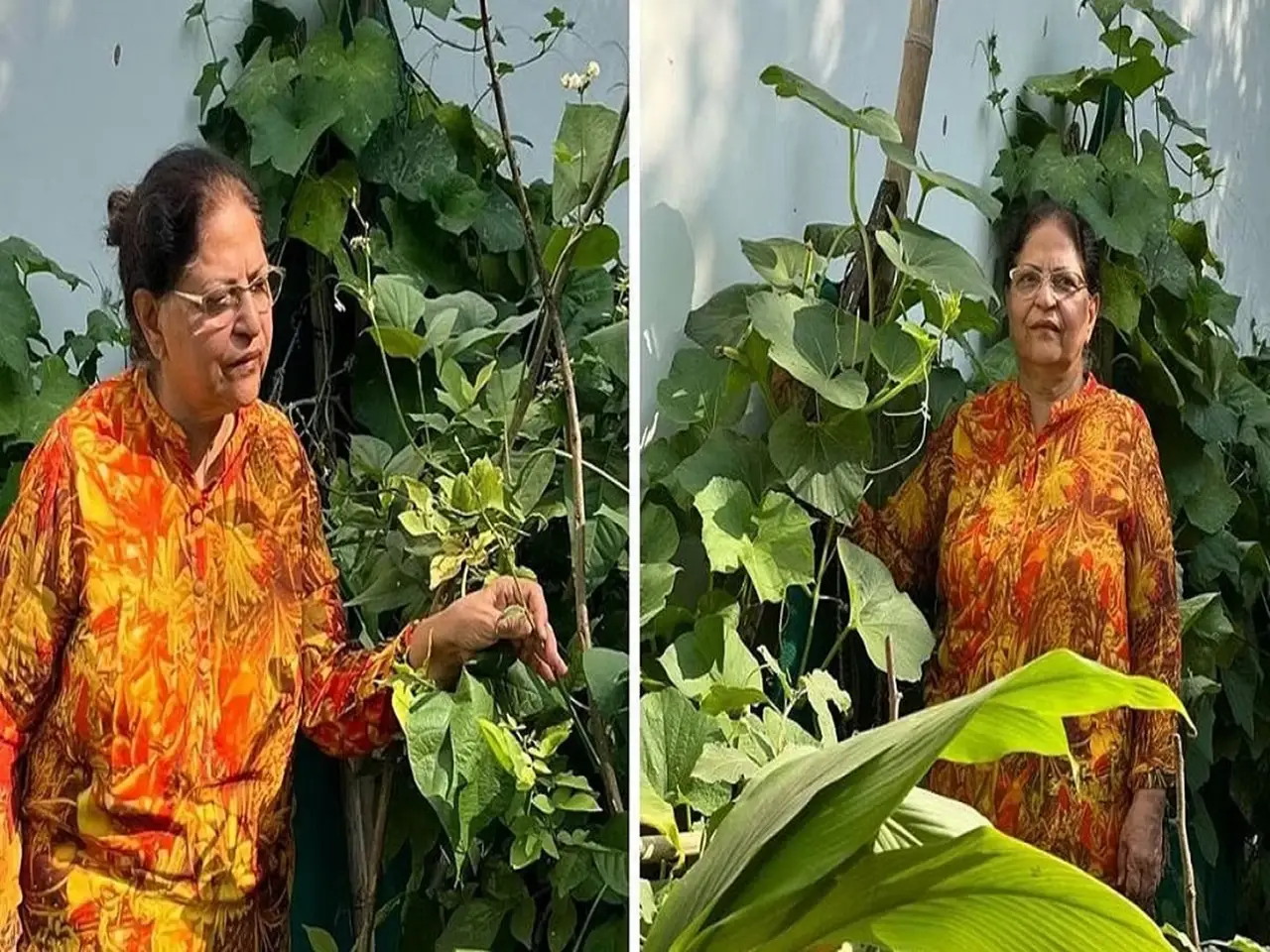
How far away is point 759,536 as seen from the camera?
109cm

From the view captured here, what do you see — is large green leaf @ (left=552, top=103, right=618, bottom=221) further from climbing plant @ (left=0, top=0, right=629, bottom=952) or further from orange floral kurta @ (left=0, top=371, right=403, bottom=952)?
orange floral kurta @ (left=0, top=371, right=403, bottom=952)

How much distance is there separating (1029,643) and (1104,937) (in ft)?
1.11

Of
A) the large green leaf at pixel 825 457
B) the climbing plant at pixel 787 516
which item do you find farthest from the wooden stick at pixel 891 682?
the large green leaf at pixel 825 457

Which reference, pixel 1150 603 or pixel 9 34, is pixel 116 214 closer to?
pixel 9 34

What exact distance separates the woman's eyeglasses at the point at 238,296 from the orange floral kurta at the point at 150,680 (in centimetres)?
5

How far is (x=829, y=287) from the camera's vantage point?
3.74ft

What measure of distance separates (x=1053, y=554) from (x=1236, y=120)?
1.51ft

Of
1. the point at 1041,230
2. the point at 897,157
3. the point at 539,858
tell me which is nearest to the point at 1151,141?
the point at 1041,230

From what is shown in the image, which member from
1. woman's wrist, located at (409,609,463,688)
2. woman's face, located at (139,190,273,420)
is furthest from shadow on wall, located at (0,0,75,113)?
woman's wrist, located at (409,609,463,688)

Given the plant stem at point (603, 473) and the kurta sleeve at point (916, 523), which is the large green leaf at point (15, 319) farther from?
the kurta sleeve at point (916, 523)

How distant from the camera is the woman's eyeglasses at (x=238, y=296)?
2.65ft

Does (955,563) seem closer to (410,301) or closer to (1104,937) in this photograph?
(1104,937)

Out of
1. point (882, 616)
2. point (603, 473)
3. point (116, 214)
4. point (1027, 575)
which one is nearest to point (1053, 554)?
point (1027, 575)

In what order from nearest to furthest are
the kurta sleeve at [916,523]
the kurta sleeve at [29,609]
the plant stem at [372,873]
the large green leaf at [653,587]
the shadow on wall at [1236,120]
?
the kurta sleeve at [29,609]
the plant stem at [372,873]
the large green leaf at [653,587]
the kurta sleeve at [916,523]
the shadow on wall at [1236,120]
